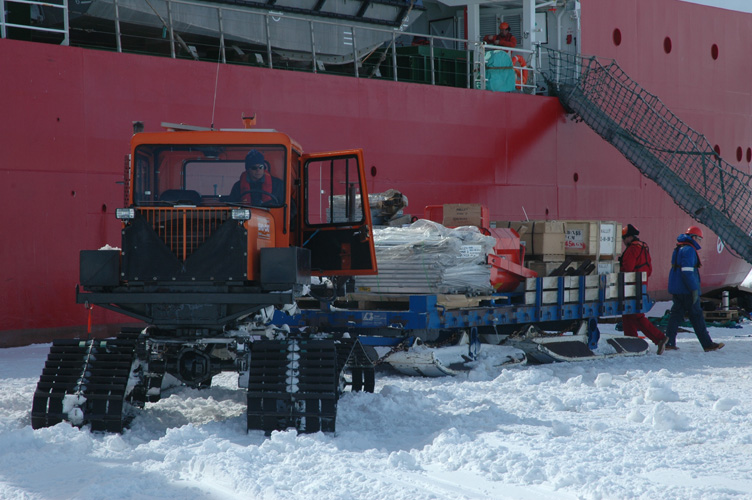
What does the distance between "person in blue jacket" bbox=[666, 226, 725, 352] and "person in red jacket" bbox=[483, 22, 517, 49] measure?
7.03 meters

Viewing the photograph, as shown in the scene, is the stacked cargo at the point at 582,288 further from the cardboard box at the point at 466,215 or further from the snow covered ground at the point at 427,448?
the snow covered ground at the point at 427,448

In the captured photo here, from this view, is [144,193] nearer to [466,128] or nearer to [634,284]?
[634,284]

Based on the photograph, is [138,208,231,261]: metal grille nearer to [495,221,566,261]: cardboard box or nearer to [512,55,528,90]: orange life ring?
[495,221,566,261]: cardboard box

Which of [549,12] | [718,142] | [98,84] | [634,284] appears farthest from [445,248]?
[718,142]

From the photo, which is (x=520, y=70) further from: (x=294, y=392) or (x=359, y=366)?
(x=294, y=392)

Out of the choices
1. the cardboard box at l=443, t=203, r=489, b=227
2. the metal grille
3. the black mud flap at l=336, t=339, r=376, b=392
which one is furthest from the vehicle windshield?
the cardboard box at l=443, t=203, r=489, b=227

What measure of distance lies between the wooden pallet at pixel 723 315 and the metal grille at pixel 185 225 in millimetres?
10685

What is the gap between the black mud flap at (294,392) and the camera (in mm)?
6203

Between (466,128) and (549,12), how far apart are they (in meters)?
4.70

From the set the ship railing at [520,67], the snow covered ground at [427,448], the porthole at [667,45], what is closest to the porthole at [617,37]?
the porthole at [667,45]

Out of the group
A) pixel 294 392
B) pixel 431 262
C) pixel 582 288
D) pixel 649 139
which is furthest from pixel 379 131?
pixel 294 392

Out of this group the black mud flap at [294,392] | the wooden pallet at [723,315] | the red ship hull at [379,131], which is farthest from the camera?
the wooden pallet at [723,315]

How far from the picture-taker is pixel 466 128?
50.8ft

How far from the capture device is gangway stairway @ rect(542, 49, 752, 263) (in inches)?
590
